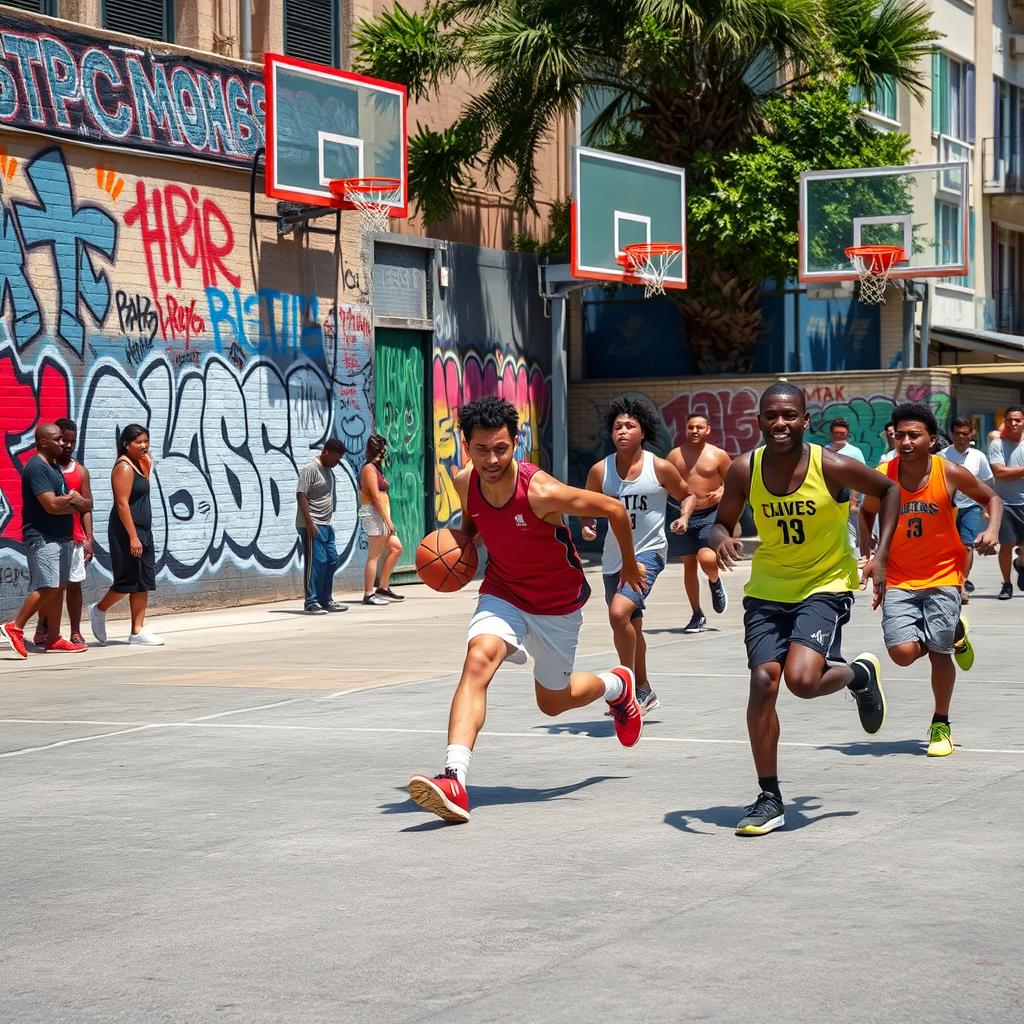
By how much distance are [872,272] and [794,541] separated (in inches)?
814

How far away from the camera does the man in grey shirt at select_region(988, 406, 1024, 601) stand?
18703 mm

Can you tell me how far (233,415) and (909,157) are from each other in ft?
47.9

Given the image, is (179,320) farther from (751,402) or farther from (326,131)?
(751,402)

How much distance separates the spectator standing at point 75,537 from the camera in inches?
592

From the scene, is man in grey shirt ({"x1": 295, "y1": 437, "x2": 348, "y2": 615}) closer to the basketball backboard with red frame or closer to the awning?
the basketball backboard with red frame

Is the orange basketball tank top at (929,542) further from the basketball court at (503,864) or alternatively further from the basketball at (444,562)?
the basketball at (444,562)

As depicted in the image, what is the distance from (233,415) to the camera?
1981cm

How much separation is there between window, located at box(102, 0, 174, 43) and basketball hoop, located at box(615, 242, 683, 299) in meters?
7.02

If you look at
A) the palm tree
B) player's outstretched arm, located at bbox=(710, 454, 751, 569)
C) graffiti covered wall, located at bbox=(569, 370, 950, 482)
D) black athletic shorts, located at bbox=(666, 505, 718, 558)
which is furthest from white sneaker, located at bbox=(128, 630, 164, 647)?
graffiti covered wall, located at bbox=(569, 370, 950, 482)

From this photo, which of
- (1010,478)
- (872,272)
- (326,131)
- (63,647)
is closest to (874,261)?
(872,272)

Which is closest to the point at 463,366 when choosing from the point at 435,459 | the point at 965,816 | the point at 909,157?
the point at 435,459

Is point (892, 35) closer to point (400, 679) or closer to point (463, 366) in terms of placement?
point (463, 366)

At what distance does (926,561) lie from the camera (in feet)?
30.7

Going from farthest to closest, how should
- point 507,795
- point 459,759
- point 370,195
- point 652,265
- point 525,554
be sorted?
point 652,265
point 370,195
point 507,795
point 525,554
point 459,759
